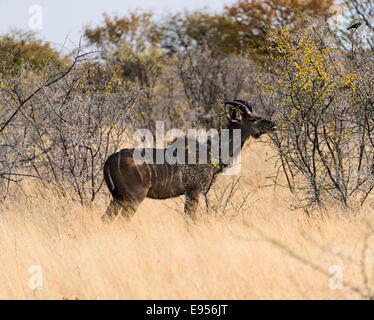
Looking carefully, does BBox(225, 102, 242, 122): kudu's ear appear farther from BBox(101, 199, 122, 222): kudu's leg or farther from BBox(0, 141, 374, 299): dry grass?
BBox(101, 199, 122, 222): kudu's leg

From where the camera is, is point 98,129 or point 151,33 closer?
point 98,129

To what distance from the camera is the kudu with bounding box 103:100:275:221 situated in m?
6.86

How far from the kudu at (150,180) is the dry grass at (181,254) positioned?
0.26 meters

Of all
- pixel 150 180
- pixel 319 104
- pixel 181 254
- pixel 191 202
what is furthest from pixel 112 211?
pixel 319 104

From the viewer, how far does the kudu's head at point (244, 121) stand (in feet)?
25.7

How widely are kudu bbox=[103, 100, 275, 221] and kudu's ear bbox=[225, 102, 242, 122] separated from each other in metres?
0.50

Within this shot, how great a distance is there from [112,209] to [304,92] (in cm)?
283

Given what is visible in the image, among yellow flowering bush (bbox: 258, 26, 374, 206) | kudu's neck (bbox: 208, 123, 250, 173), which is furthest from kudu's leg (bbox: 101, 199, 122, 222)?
yellow flowering bush (bbox: 258, 26, 374, 206)

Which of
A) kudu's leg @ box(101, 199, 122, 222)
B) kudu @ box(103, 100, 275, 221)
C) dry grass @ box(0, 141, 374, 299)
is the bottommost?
dry grass @ box(0, 141, 374, 299)

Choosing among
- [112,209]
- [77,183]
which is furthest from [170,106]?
[112,209]

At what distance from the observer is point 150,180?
702 centimetres

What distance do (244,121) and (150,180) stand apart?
1.77 meters

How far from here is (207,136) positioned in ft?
25.1
